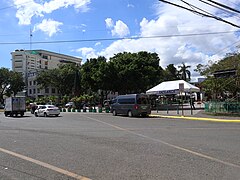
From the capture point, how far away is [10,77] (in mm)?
99938

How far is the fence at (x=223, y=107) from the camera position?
32.2 metres

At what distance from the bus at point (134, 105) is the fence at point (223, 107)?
633 centimetres

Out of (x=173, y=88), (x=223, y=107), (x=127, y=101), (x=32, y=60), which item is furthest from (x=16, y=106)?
(x=32, y=60)

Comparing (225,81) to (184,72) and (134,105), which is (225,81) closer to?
(134,105)

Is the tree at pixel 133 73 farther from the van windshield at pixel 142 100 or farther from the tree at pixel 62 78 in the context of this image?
the tree at pixel 62 78

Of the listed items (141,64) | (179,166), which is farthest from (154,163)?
(141,64)

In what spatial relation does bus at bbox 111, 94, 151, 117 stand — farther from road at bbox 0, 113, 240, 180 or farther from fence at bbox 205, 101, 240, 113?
road at bbox 0, 113, 240, 180

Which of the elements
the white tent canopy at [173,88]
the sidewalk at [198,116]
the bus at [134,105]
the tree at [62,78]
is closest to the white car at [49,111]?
the bus at [134,105]

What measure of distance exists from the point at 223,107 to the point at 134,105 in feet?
28.2

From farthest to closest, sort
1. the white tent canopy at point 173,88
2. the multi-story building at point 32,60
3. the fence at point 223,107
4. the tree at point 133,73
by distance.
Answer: the multi-story building at point 32,60 → the tree at point 133,73 → the white tent canopy at point 173,88 → the fence at point 223,107

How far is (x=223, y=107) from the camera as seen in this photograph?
3344 cm

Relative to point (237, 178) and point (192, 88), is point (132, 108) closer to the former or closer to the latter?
point (192, 88)

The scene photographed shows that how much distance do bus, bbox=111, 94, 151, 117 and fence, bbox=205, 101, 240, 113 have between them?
633 cm

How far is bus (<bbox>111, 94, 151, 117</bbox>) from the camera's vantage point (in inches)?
1335
